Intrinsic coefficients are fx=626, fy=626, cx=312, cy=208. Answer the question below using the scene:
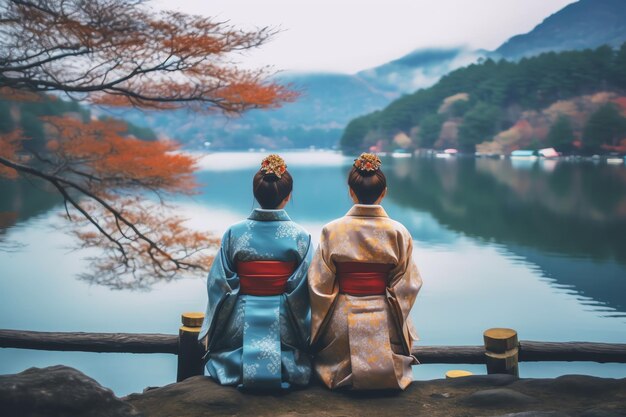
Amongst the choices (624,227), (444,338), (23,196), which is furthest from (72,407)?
(23,196)

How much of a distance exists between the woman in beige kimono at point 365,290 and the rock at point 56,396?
929mm

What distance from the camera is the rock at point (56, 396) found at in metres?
2.35

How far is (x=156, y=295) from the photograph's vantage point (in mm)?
13641

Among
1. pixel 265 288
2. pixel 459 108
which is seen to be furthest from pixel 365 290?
pixel 459 108

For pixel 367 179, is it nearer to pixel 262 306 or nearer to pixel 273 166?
pixel 273 166

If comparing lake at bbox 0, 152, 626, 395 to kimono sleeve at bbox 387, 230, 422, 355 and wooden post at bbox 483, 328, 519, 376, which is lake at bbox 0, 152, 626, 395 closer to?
kimono sleeve at bbox 387, 230, 422, 355

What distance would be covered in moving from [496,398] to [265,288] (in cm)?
113

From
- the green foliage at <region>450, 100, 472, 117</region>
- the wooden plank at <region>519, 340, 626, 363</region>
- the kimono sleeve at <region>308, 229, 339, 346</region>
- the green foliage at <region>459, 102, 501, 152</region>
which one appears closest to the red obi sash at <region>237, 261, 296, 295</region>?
the kimono sleeve at <region>308, 229, 339, 346</region>

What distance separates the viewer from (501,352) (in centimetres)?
311

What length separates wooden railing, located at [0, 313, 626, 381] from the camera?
3.13 m

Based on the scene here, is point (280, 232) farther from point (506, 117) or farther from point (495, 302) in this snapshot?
point (506, 117)

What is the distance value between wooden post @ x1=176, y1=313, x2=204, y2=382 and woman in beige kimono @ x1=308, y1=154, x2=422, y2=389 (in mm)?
676

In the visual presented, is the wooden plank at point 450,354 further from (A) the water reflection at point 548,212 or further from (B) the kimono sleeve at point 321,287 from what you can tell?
(A) the water reflection at point 548,212

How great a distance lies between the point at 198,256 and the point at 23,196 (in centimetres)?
2090
